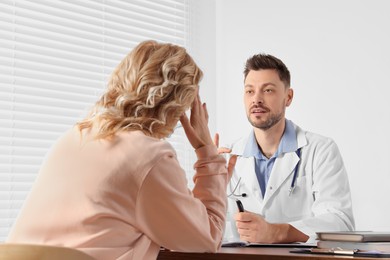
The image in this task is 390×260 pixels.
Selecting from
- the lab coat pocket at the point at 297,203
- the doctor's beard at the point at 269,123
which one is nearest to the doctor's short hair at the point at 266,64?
the doctor's beard at the point at 269,123

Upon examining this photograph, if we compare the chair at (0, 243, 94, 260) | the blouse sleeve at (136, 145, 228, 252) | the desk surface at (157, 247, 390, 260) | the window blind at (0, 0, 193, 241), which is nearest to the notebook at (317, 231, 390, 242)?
the desk surface at (157, 247, 390, 260)

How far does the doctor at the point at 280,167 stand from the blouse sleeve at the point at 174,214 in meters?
1.12

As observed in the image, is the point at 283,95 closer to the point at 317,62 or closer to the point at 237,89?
the point at 317,62

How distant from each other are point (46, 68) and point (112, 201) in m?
2.19

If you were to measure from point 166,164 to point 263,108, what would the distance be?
1589 millimetres

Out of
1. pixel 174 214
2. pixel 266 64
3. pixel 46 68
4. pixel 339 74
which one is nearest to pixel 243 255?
pixel 174 214

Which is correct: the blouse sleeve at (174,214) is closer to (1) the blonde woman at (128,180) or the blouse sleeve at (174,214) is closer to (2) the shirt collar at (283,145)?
(1) the blonde woman at (128,180)

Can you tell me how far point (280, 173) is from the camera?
3246mm

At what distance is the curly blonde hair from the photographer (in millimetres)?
1858

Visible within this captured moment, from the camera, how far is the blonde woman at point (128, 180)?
5.70 ft

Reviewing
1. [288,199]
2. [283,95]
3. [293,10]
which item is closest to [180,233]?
[288,199]

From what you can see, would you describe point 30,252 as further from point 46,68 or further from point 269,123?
point 46,68

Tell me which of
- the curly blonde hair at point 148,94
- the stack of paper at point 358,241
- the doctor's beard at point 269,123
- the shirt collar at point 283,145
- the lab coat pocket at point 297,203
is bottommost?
the lab coat pocket at point 297,203

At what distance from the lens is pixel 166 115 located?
190cm
